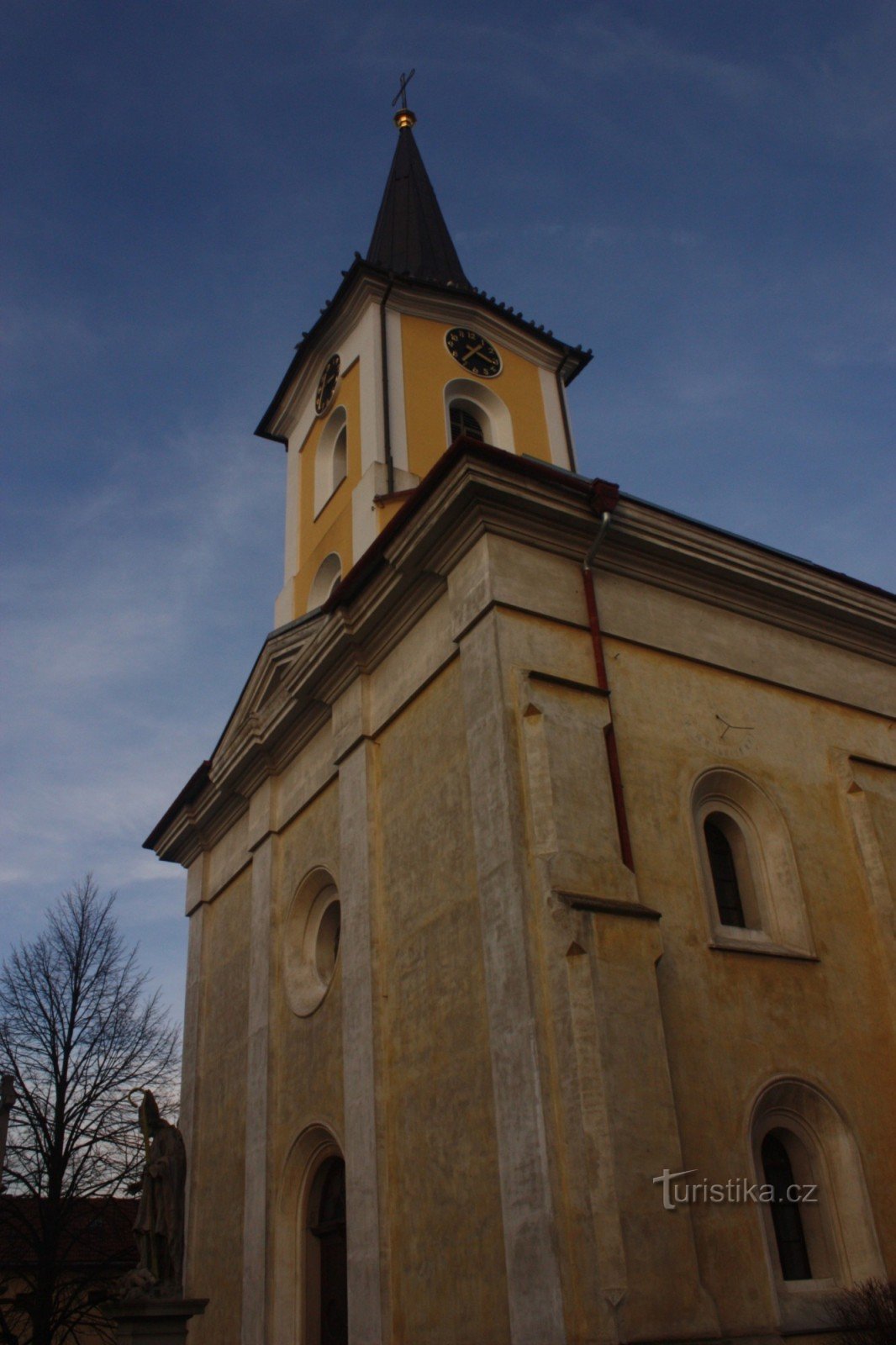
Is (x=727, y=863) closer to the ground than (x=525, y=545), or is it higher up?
closer to the ground

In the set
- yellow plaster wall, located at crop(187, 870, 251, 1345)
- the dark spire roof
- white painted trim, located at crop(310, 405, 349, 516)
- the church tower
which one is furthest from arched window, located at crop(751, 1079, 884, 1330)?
the dark spire roof

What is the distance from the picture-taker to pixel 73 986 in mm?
23109

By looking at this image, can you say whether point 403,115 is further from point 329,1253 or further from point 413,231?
point 329,1253

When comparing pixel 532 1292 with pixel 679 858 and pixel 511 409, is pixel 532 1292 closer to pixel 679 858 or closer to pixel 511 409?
pixel 679 858

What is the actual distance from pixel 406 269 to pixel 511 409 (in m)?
4.93

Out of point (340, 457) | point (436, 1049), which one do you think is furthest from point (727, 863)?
point (340, 457)

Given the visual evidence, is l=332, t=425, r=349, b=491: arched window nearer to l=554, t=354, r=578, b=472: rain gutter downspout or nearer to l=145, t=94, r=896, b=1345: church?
l=145, t=94, r=896, b=1345: church

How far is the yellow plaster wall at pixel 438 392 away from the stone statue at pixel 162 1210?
33.2 ft

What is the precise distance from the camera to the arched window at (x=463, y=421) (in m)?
19.1

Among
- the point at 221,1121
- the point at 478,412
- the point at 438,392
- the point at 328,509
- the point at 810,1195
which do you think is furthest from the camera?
the point at 478,412

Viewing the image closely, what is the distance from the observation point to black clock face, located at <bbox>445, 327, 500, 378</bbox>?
65.0 feet

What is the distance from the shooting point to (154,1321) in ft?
39.5

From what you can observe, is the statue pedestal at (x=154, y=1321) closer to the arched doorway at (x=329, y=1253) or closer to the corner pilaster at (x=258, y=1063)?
the corner pilaster at (x=258, y=1063)

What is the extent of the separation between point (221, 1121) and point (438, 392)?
1180 centimetres
